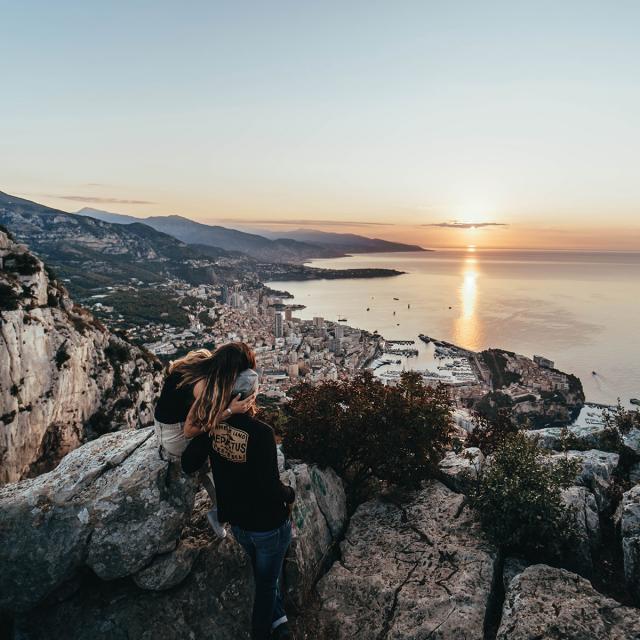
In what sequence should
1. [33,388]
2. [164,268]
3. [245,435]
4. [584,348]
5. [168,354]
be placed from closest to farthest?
1. [245,435]
2. [33,388]
3. [168,354]
4. [584,348]
5. [164,268]

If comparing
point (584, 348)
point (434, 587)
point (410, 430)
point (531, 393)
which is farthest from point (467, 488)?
point (584, 348)

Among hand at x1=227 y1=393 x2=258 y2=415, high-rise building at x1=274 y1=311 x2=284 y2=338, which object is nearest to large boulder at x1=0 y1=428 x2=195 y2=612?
hand at x1=227 y1=393 x2=258 y2=415

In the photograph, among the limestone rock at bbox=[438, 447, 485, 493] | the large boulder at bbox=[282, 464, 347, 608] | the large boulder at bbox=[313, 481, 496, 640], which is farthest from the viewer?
the limestone rock at bbox=[438, 447, 485, 493]

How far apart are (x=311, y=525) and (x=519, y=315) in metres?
91.2

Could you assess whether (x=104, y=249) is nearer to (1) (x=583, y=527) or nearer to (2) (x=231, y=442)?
(2) (x=231, y=442)

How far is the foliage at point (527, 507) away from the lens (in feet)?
14.8

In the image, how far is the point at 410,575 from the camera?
449cm

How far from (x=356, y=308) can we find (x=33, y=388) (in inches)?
3738

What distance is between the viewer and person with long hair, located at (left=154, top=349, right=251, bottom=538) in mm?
3055

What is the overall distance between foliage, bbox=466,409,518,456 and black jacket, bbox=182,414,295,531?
17.4ft

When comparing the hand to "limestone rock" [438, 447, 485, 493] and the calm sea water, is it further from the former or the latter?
the calm sea water

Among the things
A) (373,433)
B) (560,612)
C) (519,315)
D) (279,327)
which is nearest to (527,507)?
(560,612)

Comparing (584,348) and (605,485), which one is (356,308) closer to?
(584,348)

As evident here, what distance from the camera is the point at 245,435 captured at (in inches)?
113
